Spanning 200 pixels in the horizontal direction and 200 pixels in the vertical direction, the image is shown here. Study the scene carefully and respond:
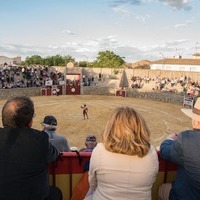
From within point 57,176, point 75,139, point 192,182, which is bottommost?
point 75,139

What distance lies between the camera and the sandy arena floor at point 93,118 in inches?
725

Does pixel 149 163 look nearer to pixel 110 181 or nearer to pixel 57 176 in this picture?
pixel 110 181

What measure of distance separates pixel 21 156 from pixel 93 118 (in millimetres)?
19935

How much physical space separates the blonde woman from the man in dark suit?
1.94 ft

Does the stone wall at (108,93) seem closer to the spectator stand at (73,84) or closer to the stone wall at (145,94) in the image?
A: the stone wall at (145,94)

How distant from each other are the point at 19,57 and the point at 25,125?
114 metres

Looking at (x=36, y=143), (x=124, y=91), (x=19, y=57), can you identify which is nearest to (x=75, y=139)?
(x=36, y=143)

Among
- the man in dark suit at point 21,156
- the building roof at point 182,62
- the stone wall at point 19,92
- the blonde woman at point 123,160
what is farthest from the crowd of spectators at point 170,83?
the building roof at point 182,62

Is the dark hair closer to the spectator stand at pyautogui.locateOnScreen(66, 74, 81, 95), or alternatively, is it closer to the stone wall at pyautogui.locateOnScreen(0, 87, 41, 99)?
the stone wall at pyautogui.locateOnScreen(0, 87, 41, 99)

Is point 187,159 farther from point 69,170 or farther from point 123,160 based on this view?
point 69,170

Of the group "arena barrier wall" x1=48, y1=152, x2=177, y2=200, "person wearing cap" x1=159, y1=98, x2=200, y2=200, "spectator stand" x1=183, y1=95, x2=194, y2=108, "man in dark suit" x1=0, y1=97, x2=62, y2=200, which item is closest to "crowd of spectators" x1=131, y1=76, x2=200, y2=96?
"spectator stand" x1=183, y1=95, x2=194, y2=108

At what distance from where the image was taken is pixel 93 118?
22.9m

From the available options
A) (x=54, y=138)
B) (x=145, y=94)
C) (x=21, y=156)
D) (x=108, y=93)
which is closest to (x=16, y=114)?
(x=21, y=156)

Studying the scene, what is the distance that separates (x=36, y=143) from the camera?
3031mm
